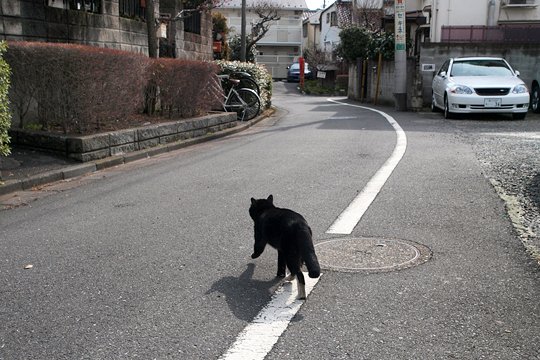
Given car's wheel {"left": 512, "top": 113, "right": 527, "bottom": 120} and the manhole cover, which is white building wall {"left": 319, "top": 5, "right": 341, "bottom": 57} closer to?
car's wheel {"left": 512, "top": 113, "right": 527, "bottom": 120}

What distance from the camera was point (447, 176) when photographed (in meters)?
7.93

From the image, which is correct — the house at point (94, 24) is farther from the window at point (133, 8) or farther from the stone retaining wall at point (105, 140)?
the stone retaining wall at point (105, 140)

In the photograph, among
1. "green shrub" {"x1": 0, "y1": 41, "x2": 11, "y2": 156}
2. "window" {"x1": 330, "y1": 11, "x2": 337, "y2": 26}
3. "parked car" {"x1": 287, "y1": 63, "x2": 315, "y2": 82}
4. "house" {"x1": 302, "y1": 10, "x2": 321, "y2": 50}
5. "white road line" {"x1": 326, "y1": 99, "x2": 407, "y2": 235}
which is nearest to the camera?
"white road line" {"x1": 326, "y1": 99, "x2": 407, "y2": 235}

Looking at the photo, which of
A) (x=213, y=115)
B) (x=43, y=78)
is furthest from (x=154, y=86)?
(x=43, y=78)

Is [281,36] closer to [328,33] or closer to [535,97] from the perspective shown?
[328,33]

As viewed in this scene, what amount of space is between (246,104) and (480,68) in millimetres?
7001

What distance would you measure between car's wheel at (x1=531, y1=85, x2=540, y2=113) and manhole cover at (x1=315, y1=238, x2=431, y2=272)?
15133 millimetres

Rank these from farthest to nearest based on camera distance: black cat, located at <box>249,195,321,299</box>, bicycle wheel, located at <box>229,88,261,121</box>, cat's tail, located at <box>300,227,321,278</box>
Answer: bicycle wheel, located at <box>229,88,261,121</box>, black cat, located at <box>249,195,321,299</box>, cat's tail, located at <box>300,227,321,278</box>

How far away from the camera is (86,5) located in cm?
1263

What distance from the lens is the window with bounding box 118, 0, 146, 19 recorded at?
1416cm

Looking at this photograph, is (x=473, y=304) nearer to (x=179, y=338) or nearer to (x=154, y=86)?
(x=179, y=338)

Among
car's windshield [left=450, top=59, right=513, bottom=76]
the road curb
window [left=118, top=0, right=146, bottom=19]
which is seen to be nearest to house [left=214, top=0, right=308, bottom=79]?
car's windshield [left=450, top=59, right=513, bottom=76]

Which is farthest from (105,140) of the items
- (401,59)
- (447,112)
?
(401,59)

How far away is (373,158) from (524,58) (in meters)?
14.2
